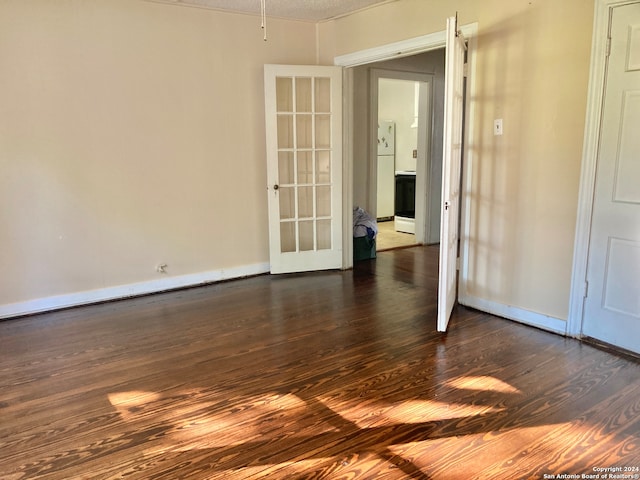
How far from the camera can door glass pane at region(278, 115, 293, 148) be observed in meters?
4.87

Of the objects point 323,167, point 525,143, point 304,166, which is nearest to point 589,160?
point 525,143

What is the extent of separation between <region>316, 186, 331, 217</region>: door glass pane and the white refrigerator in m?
3.39

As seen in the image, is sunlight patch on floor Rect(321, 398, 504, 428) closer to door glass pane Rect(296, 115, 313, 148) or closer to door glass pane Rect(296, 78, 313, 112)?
door glass pane Rect(296, 115, 313, 148)

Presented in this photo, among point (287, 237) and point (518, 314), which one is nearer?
point (518, 314)

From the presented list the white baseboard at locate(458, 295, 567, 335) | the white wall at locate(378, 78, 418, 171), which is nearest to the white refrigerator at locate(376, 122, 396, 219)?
the white wall at locate(378, 78, 418, 171)

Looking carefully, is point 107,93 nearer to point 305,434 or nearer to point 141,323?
point 141,323

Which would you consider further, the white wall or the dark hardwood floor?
the white wall

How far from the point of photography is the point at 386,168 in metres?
8.36

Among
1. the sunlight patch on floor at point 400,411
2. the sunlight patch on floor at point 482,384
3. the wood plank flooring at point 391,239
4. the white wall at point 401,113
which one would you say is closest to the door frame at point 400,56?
the wood plank flooring at point 391,239

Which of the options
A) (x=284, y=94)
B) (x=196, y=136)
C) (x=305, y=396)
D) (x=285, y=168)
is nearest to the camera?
(x=305, y=396)

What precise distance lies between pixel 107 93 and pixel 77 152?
54 cm

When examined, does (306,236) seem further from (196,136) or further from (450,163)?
(450,163)

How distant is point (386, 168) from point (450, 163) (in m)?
5.27

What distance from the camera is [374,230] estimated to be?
18.2 ft
